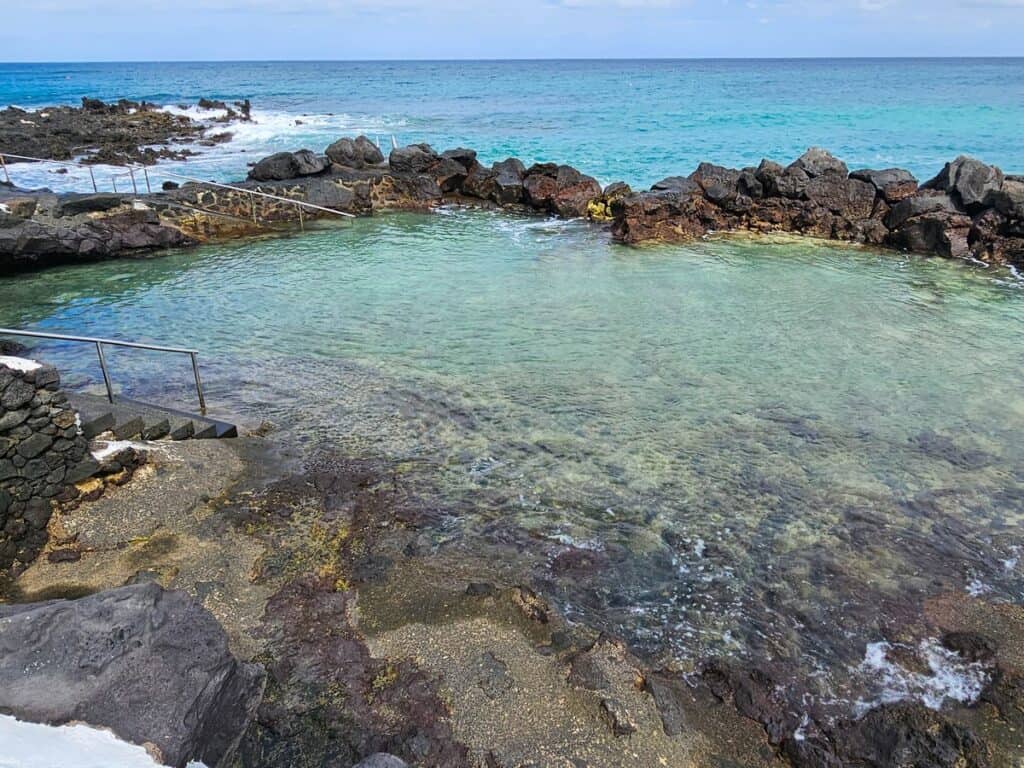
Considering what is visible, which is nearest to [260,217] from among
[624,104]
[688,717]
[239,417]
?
[239,417]

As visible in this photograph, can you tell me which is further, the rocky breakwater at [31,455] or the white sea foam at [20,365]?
the white sea foam at [20,365]

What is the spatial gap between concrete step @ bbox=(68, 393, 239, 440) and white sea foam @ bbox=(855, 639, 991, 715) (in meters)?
8.76

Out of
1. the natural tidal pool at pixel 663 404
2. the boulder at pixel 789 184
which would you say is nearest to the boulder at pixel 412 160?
the natural tidal pool at pixel 663 404

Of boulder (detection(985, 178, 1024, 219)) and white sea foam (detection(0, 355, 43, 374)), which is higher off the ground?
white sea foam (detection(0, 355, 43, 374))

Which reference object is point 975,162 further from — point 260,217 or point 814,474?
point 260,217

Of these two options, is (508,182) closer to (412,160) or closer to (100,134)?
(412,160)

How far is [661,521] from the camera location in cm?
855

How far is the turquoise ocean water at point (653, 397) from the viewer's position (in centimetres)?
748

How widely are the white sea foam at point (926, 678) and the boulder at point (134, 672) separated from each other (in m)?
5.17

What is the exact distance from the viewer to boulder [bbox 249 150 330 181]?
89.2 ft

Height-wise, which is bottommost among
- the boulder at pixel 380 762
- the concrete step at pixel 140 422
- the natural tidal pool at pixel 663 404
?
the natural tidal pool at pixel 663 404

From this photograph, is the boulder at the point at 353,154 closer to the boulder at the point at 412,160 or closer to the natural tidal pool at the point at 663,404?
the boulder at the point at 412,160

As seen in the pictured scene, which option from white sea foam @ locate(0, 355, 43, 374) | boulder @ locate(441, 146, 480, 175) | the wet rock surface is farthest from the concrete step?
the wet rock surface

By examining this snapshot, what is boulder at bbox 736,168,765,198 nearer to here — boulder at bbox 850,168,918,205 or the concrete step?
boulder at bbox 850,168,918,205
